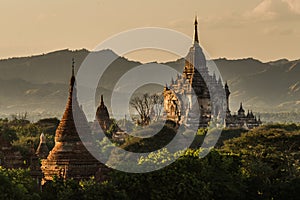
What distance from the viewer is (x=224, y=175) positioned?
216 feet

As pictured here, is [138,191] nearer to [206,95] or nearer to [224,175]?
[224,175]

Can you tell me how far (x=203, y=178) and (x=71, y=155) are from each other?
366 inches

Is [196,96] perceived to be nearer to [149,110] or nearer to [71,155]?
[149,110]

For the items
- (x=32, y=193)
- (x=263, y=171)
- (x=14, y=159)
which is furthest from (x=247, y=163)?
(x=32, y=193)

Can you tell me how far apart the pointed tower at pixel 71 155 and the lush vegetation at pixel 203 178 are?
3285 mm

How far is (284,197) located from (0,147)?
23.8 m

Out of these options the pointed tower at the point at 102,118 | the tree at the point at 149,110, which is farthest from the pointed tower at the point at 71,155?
the tree at the point at 149,110

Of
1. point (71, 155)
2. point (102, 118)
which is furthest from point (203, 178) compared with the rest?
point (102, 118)

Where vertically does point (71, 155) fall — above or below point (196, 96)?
below

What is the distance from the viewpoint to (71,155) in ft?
208

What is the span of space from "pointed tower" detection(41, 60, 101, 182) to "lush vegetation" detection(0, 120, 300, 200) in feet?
10.8

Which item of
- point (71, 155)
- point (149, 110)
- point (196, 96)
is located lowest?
point (71, 155)

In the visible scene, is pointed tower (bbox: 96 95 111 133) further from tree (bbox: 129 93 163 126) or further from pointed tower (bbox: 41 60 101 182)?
pointed tower (bbox: 41 60 101 182)

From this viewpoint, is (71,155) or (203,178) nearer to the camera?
(203,178)
